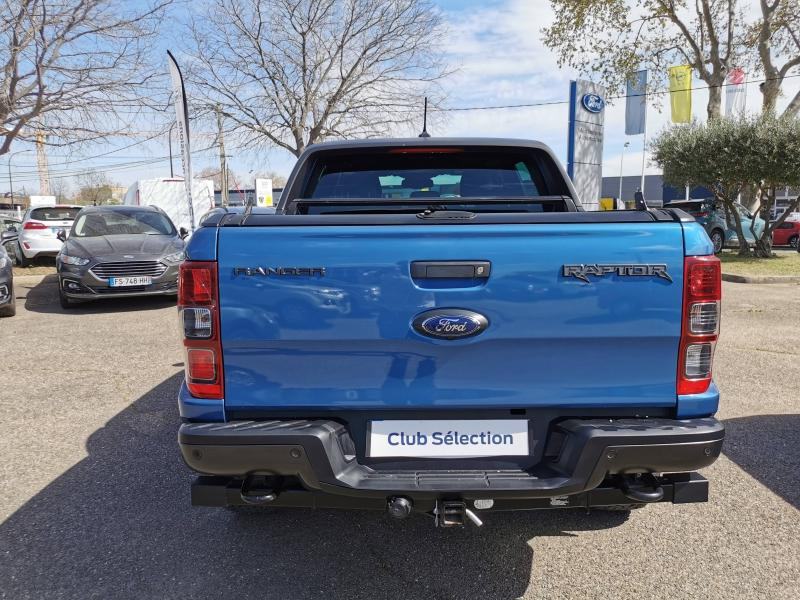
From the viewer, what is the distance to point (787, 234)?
22.0m

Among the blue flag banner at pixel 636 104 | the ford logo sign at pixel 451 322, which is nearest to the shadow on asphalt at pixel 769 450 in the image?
the ford logo sign at pixel 451 322

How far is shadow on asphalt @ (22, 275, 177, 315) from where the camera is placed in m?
9.09

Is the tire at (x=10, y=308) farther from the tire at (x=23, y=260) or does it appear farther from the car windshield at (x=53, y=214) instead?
the tire at (x=23, y=260)

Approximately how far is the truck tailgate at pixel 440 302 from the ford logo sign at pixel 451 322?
2 centimetres

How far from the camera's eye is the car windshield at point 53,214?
46.1 feet

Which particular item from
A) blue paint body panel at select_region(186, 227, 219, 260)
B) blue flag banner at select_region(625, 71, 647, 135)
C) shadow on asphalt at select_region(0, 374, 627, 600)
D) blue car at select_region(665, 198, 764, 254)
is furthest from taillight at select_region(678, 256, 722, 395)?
blue flag banner at select_region(625, 71, 647, 135)

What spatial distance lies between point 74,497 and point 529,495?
2.47 meters

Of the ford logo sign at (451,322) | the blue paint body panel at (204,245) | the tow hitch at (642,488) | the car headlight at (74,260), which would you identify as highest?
the blue paint body panel at (204,245)

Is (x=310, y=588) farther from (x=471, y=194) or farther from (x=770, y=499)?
(x=770, y=499)

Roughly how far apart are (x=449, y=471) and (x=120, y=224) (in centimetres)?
959

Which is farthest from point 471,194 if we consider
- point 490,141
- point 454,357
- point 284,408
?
point 284,408

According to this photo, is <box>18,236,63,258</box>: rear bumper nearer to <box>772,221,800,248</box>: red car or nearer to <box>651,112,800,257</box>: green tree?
<box>651,112,800,257</box>: green tree

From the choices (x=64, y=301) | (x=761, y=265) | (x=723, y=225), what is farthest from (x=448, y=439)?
(x=723, y=225)

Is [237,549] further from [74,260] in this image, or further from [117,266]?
[74,260]
